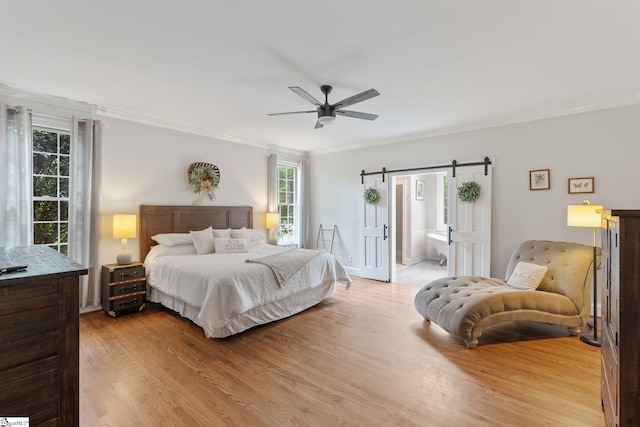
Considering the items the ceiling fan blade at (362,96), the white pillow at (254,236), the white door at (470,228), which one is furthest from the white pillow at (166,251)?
the white door at (470,228)

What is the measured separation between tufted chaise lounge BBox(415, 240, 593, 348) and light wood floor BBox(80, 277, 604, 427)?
0.75 ft

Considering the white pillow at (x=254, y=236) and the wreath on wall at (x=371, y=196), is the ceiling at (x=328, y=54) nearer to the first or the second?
the wreath on wall at (x=371, y=196)

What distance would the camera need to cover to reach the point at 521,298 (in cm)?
307

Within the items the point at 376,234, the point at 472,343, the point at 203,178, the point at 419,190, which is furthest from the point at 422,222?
the point at 203,178

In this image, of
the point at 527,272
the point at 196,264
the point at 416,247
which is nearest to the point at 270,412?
the point at 196,264

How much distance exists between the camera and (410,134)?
5.30 m

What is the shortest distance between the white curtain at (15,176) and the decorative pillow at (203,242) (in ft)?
5.83

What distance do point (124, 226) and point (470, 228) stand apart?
16.5ft

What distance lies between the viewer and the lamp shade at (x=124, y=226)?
391cm

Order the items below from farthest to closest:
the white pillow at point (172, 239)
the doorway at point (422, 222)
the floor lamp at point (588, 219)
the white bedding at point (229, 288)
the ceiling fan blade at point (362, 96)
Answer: the doorway at point (422, 222)
the white pillow at point (172, 239)
the floor lamp at point (588, 219)
the white bedding at point (229, 288)
the ceiling fan blade at point (362, 96)

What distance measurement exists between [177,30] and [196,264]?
8.06 feet

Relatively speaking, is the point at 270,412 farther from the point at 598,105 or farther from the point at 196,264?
the point at 598,105

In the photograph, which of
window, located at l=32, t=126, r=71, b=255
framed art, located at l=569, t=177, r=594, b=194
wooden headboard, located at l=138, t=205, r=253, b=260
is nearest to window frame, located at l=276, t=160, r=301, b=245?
wooden headboard, located at l=138, t=205, r=253, b=260

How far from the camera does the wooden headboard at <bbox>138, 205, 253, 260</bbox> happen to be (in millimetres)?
4402
